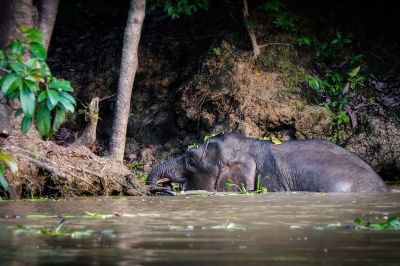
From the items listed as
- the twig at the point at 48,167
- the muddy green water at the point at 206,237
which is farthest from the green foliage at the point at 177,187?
the muddy green water at the point at 206,237

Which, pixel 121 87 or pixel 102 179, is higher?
pixel 121 87

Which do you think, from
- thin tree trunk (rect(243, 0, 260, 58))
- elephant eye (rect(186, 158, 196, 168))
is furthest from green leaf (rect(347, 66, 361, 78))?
elephant eye (rect(186, 158, 196, 168))

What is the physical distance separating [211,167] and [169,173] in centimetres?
62

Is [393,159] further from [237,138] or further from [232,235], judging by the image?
[232,235]

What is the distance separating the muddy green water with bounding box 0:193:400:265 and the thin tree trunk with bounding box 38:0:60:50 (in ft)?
15.2

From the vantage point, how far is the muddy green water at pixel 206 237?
4473mm

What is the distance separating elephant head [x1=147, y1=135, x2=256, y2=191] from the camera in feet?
41.6

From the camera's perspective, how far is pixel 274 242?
17.0 ft

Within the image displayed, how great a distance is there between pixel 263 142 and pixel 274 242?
311 inches

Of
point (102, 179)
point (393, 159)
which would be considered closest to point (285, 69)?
point (393, 159)

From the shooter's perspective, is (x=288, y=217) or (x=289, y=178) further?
(x=289, y=178)

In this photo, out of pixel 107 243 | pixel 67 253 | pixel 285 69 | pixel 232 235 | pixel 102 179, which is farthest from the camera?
pixel 285 69

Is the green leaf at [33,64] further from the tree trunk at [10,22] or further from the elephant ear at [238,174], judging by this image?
the elephant ear at [238,174]

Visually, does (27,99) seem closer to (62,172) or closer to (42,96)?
(42,96)
